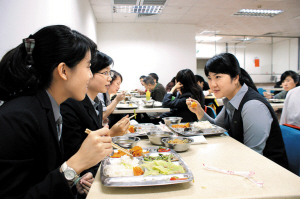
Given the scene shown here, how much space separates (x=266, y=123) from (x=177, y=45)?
692 centimetres

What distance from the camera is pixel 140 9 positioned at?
621cm

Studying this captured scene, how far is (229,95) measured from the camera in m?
1.80

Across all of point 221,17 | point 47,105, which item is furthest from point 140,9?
point 47,105

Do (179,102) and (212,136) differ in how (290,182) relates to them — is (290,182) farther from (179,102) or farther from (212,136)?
(179,102)

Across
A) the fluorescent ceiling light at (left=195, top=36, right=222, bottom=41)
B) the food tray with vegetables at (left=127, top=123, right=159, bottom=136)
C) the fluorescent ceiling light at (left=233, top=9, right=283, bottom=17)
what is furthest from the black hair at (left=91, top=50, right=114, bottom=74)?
the fluorescent ceiling light at (left=195, top=36, right=222, bottom=41)

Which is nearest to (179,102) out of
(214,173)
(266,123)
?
(266,123)

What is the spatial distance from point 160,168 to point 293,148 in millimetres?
1026

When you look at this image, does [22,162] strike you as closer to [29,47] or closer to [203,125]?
[29,47]

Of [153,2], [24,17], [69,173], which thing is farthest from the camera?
[153,2]

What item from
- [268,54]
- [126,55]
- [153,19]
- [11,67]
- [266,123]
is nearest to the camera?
[11,67]

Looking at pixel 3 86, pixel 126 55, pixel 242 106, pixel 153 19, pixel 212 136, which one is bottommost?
pixel 212 136

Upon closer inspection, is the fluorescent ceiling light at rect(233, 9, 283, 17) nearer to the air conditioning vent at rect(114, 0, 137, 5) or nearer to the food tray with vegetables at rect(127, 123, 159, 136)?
the air conditioning vent at rect(114, 0, 137, 5)

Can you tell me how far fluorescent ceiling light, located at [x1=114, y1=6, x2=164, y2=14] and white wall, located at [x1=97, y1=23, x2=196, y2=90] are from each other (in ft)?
4.51

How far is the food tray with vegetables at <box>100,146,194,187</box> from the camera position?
951 millimetres
